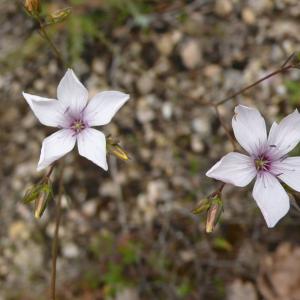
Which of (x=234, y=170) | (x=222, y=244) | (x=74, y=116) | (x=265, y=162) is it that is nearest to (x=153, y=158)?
(x=222, y=244)

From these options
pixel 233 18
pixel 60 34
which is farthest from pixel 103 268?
pixel 233 18

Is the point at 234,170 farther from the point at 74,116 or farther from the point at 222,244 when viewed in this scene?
the point at 222,244

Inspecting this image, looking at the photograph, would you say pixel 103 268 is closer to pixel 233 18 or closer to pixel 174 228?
pixel 174 228

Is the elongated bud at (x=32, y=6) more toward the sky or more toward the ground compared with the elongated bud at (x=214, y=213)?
more toward the sky

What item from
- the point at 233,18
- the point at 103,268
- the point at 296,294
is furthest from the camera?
the point at 233,18

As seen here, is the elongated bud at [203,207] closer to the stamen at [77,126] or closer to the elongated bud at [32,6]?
the stamen at [77,126]

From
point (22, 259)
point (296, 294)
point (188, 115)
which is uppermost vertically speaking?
point (188, 115)

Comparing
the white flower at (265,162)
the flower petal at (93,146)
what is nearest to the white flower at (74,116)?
the flower petal at (93,146)

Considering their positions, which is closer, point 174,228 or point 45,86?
point 174,228
